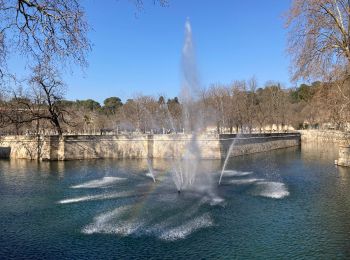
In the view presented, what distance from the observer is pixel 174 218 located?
1605 cm

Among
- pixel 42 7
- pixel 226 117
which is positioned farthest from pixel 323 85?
pixel 226 117

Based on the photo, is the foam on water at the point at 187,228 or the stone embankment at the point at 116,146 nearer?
the foam on water at the point at 187,228

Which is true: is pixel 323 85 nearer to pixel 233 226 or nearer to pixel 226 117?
pixel 233 226

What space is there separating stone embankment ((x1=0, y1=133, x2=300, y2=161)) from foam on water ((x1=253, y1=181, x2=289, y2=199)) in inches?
647

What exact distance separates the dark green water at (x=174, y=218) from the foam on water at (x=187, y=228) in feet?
0.12

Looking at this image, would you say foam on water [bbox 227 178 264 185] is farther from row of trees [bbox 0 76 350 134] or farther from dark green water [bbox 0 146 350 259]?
row of trees [bbox 0 76 350 134]

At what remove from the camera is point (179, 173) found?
1128 inches

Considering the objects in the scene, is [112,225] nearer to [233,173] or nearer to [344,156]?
[233,173]

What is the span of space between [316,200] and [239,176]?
941cm

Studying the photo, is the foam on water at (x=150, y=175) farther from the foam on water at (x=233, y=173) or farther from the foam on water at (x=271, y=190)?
the foam on water at (x=271, y=190)

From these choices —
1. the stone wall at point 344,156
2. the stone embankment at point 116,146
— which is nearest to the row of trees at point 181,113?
the stone embankment at point 116,146

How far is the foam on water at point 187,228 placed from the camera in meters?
13.6

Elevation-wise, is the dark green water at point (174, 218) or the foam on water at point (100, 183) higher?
the foam on water at point (100, 183)

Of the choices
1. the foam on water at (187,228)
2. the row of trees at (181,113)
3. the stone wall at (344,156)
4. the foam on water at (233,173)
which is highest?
the row of trees at (181,113)
